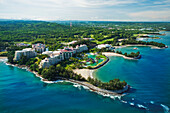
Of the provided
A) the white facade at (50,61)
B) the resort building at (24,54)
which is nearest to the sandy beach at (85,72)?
the white facade at (50,61)

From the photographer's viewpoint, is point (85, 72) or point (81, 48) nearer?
point (85, 72)

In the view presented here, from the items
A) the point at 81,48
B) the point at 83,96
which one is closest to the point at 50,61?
the point at 83,96

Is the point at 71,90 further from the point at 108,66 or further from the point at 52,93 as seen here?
the point at 108,66

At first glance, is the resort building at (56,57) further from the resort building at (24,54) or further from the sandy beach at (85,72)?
the sandy beach at (85,72)

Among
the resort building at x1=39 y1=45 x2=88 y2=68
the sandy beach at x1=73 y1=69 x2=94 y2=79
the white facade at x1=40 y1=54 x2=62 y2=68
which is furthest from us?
the resort building at x1=39 y1=45 x2=88 y2=68

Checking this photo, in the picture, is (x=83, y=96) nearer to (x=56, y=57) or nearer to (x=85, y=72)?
(x=85, y=72)

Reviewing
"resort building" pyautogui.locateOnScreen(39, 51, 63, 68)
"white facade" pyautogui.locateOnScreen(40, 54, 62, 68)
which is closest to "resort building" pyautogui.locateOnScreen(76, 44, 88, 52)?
"resort building" pyautogui.locateOnScreen(39, 51, 63, 68)

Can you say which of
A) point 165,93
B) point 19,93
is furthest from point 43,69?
point 165,93

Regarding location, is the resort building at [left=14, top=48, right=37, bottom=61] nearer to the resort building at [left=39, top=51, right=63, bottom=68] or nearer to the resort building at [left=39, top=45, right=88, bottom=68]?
the resort building at [left=39, top=45, right=88, bottom=68]
